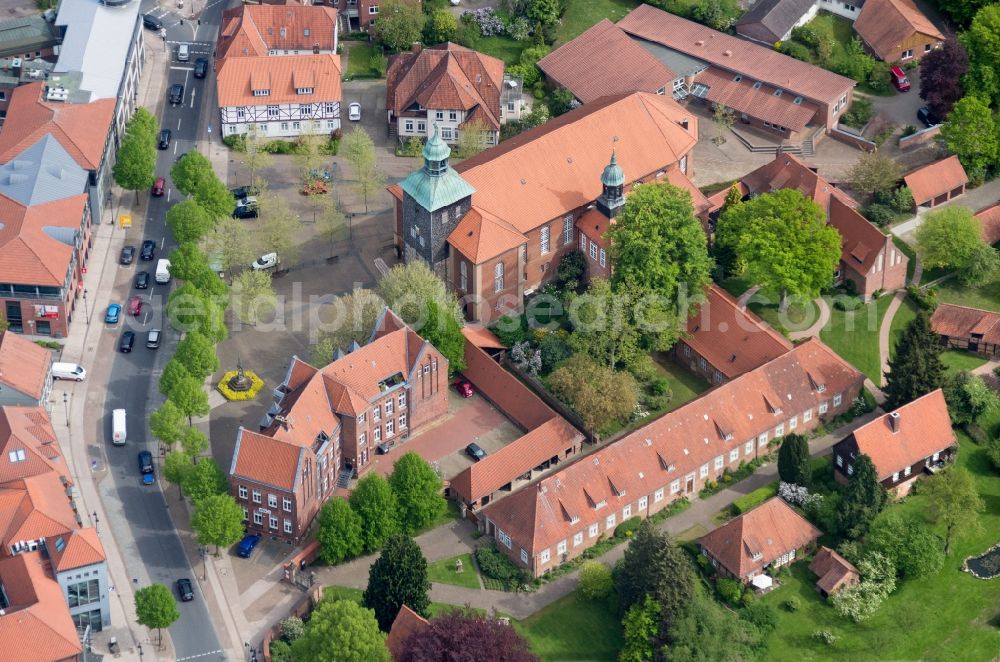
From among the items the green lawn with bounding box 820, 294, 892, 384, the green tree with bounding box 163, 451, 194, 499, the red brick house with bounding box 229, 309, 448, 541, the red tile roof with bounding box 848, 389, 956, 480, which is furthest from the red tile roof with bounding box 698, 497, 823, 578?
the green tree with bounding box 163, 451, 194, 499

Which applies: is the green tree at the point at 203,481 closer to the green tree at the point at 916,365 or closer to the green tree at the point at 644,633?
the green tree at the point at 644,633

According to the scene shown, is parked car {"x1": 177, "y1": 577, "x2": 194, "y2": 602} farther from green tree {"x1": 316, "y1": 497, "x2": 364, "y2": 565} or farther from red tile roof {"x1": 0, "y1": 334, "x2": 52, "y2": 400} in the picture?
red tile roof {"x1": 0, "y1": 334, "x2": 52, "y2": 400}

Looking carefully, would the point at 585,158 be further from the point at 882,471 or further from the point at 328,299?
the point at 882,471

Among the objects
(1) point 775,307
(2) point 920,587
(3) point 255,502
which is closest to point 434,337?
(3) point 255,502

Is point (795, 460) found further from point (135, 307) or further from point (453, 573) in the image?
point (135, 307)

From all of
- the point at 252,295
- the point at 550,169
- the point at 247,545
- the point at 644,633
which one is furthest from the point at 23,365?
the point at 644,633

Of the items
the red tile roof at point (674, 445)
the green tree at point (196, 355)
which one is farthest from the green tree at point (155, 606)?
the red tile roof at point (674, 445)
